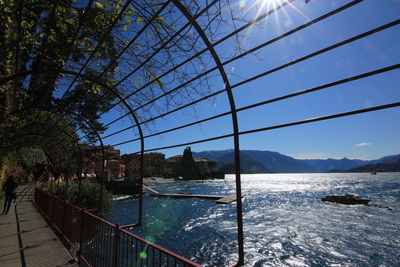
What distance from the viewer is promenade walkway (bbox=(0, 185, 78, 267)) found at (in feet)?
14.8

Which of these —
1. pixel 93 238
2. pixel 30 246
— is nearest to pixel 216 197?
pixel 30 246

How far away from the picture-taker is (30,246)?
→ 5.37 m

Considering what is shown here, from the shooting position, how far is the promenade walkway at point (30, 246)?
4.50 metres

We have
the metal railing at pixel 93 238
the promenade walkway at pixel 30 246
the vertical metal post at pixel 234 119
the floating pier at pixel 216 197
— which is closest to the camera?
the vertical metal post at pixel 234 119

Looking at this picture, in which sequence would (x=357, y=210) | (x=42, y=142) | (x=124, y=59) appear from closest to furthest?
(x=124, y=59)
(x=42, y=142)
(x=357, y=210)

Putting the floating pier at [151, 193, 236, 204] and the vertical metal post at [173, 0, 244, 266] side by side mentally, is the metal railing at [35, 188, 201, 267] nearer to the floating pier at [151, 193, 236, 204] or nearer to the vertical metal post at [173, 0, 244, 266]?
the vertical metal post at [173, 0, 244, 266]

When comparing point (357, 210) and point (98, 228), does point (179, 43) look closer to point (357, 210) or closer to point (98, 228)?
point (98, 228)

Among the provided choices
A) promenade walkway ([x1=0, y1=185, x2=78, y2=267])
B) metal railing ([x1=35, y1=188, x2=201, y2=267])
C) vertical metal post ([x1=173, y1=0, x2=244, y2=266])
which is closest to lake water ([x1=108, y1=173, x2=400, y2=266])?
promenade walkway ([x1=0, y1=185, x2=78, y2=267])

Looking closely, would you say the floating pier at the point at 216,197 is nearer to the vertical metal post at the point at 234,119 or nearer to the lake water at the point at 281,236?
the lake water at the point at 281,236

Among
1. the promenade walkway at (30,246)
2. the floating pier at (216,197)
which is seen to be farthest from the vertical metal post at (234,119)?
the floating pier at (216,197)

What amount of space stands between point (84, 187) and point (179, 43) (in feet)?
39.4

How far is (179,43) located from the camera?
2516 millimetres

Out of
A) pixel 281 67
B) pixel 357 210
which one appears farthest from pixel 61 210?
pixel 357 210

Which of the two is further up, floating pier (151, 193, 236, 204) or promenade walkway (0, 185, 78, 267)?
promenade walkway (0, 185, 78, 267)
